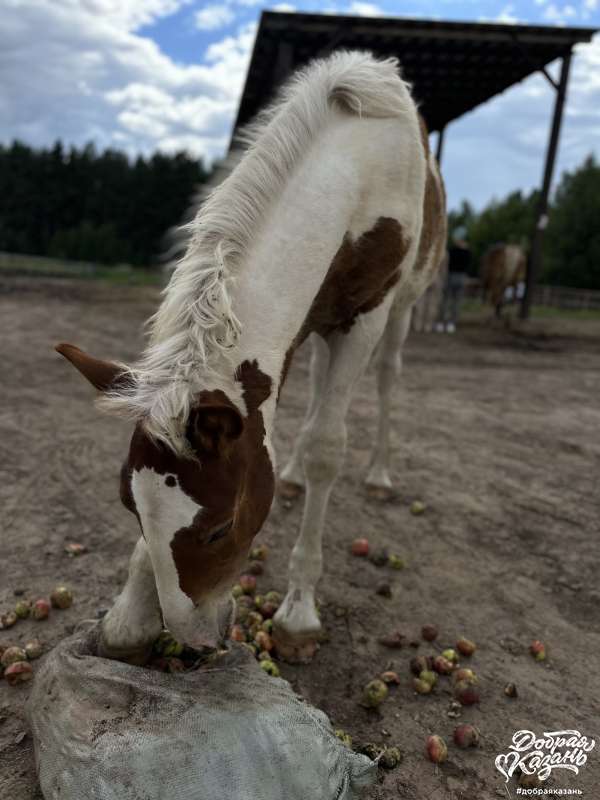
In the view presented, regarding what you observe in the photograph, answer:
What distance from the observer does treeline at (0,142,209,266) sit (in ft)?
139

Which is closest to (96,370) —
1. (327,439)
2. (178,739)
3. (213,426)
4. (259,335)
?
(213,426)

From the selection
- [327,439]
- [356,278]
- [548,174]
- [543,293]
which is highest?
[548,174]

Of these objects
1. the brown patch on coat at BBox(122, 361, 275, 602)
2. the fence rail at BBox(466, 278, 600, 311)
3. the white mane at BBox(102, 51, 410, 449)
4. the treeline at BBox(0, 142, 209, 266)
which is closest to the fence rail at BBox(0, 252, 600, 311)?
the fence rail at BBox(466, 278, 600, 311)

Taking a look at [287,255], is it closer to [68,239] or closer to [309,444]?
[309,444]

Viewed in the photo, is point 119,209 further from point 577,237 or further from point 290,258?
point 290,258

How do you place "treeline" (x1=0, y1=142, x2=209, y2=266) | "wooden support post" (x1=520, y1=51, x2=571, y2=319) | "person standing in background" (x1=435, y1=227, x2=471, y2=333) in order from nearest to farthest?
"wooden support post" (x1=520, y1=51, x2=571, y2=319) < "person standing in background" (x1=435, y1=227, x2=471, y2=333) < "treeline" (x1=0, y1=142, x2=209, y2=266)

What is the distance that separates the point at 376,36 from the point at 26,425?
8.47m

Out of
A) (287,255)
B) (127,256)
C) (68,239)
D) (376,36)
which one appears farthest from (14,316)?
(68,239)

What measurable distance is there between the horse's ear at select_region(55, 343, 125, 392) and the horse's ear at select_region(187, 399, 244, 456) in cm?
30

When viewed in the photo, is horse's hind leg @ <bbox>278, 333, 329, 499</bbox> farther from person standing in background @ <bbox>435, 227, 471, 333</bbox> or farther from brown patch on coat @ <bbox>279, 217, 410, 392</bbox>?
person standing in background @ <bbox>435, 227, 471, 333</bbox>

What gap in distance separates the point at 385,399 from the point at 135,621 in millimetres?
2611

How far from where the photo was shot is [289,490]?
3.80 meters

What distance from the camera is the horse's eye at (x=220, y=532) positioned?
1677mm

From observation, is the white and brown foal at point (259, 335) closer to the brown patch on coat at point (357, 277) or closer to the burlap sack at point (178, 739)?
the brown patch on coat at point (357, 277)
